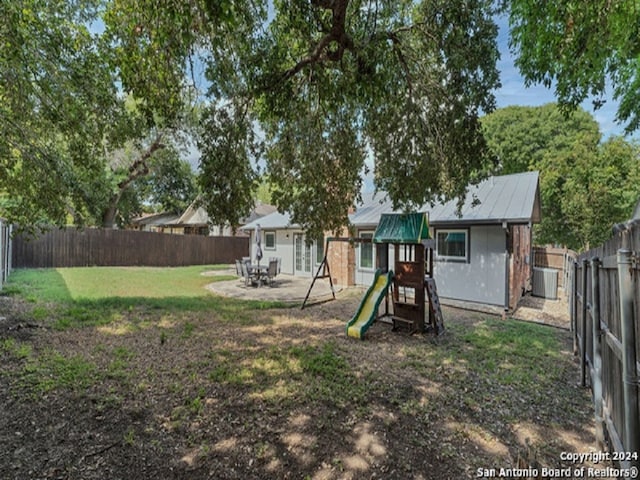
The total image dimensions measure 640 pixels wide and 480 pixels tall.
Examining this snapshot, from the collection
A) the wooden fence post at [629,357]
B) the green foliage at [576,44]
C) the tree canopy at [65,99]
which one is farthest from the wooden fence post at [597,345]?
the tree canopy at [65,99]

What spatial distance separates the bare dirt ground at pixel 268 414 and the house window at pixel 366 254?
22.2 ft

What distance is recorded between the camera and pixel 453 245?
10273 millimetres

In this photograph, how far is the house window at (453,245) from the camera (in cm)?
993

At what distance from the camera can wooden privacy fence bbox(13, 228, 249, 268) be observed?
50.9ft

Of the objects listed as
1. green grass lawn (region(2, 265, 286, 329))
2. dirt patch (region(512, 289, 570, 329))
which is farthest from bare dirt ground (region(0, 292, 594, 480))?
dirt patch (region(512, 289, 570, 329))

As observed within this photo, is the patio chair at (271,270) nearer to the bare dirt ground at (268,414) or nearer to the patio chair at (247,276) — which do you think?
the patio chair at (247,276)

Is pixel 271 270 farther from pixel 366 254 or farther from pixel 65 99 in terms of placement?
pixel 65 99

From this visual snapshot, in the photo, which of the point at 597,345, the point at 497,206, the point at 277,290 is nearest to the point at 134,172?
the point at 277,290

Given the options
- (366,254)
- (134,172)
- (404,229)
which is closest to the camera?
(404,229)

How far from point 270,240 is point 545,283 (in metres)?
12.5

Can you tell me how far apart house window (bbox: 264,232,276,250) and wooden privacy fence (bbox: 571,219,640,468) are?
14.5 meters

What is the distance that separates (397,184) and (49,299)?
9.58m

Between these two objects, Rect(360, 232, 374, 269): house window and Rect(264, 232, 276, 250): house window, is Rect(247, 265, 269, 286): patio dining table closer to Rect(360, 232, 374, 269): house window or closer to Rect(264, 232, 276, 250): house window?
Rect(360, 232, 374, 269): house window

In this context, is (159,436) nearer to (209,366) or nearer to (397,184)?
(209,366)
